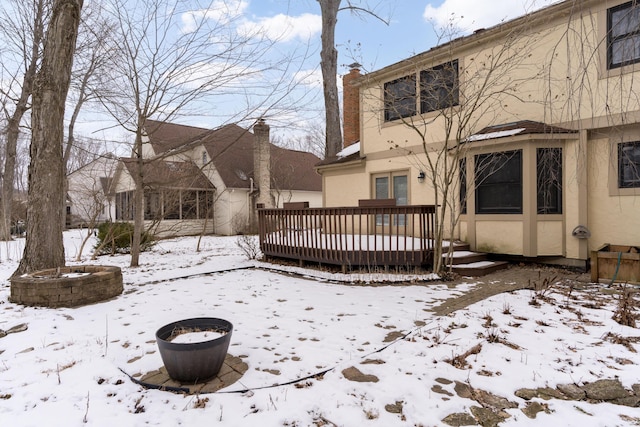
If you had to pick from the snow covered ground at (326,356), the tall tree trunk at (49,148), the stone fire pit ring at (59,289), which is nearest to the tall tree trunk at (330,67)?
the tall tree trunk at (49,148)

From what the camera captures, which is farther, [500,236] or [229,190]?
[229,190]

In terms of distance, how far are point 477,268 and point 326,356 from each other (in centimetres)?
448

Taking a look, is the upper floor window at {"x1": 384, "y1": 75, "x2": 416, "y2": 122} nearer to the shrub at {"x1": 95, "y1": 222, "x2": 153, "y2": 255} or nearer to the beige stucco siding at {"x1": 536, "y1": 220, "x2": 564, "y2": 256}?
the beige stucco siding at {"x1": 536, "y1": 220, "x2": 564, "y2": 256}

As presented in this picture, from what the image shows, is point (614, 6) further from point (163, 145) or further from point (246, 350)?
point (163, 145)

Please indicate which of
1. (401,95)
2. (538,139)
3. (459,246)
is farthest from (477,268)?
(401,95)

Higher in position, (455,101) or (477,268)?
(455,101)

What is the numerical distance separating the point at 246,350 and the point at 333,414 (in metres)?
1.22

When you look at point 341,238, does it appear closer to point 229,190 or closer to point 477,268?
point 477,268

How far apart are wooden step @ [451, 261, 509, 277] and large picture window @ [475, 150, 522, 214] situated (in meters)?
1.16

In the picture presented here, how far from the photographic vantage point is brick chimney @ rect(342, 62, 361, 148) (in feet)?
36.0

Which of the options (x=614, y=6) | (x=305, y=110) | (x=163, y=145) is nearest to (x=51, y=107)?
(x=163, y=145)

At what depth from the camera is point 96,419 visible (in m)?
2.19

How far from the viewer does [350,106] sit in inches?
447

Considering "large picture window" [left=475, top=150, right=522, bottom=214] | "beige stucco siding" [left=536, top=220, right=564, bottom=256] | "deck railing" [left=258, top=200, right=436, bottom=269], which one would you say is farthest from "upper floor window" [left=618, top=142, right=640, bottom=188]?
"deck railing" [left=258, top=200, right=436, bottom=269]
